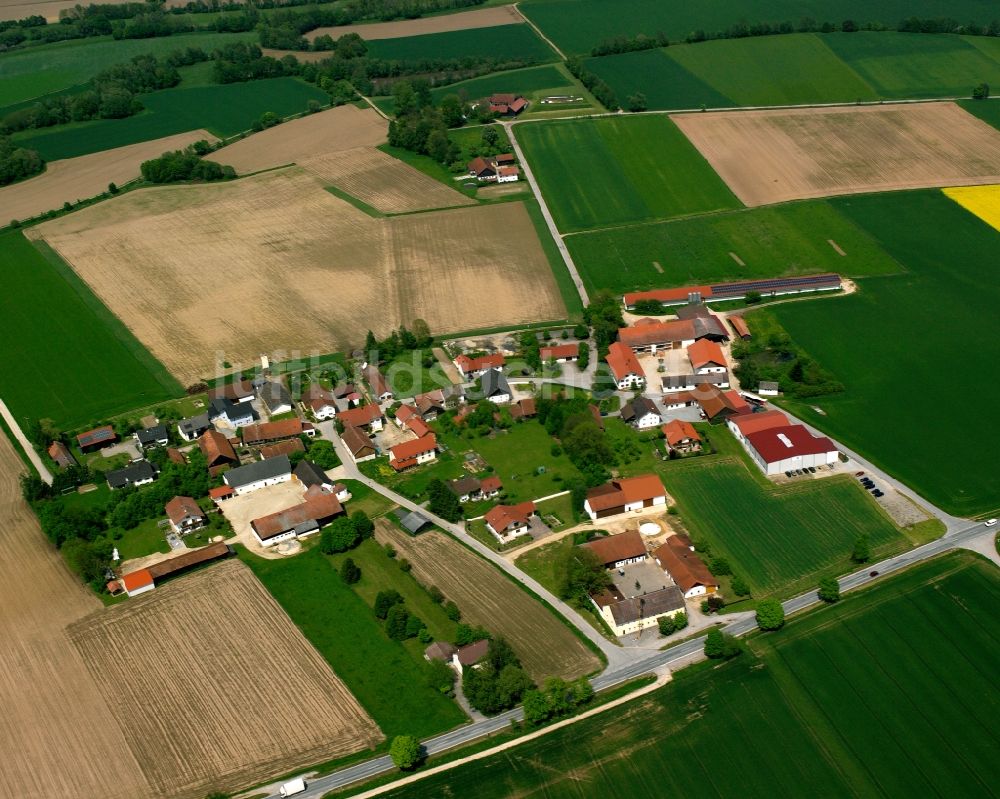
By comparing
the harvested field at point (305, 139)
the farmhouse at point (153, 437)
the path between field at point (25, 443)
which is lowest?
the path between field at point (25, 443)

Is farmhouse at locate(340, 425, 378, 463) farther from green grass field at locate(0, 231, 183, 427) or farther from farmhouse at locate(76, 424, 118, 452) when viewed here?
farmhouse at locate(76, 424, 118, 452)

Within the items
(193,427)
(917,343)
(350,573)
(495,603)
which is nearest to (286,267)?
(193,427)

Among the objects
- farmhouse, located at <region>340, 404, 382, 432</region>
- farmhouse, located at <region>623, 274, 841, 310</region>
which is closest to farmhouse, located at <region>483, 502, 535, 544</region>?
farmhouse, located at <region>340, 404, 382, 432</region>

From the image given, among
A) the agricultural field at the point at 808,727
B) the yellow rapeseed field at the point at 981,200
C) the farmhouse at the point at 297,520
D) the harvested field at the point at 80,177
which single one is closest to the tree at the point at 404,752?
the agricultural field at the point at 808,727

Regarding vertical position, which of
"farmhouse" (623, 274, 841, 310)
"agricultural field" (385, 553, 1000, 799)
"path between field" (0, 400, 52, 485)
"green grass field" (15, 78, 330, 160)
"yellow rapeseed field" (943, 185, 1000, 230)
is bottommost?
"agricultural field" (385, 553, 1000, 799)

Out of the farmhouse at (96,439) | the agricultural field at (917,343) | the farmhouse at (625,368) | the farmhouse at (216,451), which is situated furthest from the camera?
the farmhouse at (625,368)

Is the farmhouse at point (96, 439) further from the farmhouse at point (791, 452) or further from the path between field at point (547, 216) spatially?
the farmhouse at point (791, 452)
